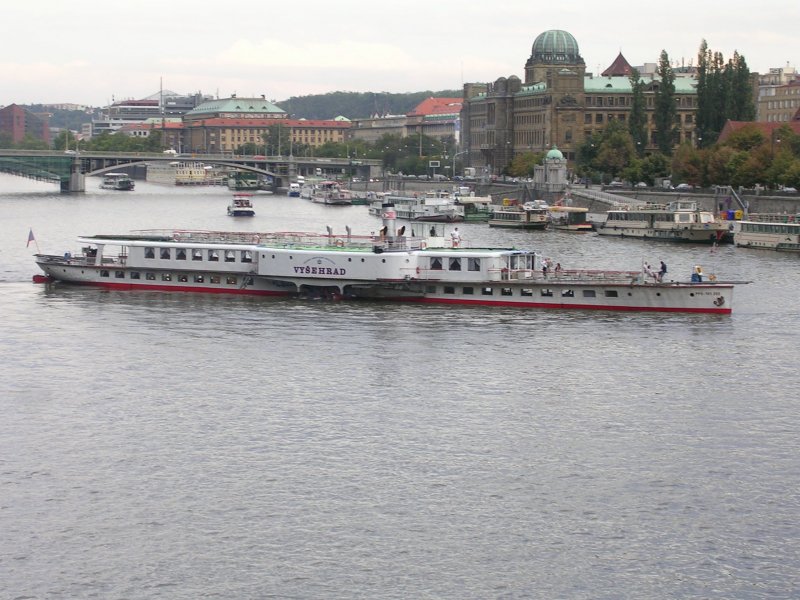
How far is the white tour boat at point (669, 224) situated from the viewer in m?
103

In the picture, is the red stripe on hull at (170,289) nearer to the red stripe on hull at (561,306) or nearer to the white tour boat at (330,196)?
the red stripe on hull at (561,306)

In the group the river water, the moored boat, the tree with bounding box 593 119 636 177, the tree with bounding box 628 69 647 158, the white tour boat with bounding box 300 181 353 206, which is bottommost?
the river water

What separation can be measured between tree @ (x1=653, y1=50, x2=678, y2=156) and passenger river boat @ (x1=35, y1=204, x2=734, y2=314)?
82.8 m

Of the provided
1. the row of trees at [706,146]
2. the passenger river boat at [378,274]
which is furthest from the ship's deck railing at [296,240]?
the row of trees at [706,146]

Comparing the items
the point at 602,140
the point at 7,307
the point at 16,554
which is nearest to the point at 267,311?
the point at 7,307

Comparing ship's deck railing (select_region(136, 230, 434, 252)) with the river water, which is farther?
ship's deck railing (select_region(136, 230, 434, 252))

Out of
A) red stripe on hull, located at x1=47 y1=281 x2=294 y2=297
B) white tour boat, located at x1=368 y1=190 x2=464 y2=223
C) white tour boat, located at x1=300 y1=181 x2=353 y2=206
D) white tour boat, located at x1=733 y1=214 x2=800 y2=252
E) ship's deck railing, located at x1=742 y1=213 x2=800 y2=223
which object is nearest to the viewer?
red stripe on hull, located at x1=47 y1=281 x2=294 y2=297

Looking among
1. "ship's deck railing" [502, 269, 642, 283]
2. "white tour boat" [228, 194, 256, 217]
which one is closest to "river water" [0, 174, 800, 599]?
"ship's deck railing" [502, 269, 642, 283]

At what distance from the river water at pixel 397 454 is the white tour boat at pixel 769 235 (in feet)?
112

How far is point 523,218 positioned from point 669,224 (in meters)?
21.1

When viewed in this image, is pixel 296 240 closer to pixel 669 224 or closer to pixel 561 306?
pixel 561 306

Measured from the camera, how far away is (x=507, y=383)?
151 feet

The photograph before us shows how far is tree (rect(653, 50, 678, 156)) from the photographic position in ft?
474

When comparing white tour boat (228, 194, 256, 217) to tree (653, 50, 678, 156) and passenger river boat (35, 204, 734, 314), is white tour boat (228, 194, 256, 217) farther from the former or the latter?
passenger river boat (35, 204, 734, 314)
